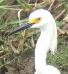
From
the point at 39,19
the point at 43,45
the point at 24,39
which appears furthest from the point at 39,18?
the point at 24,39

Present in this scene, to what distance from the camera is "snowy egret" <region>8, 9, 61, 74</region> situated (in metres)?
2.70

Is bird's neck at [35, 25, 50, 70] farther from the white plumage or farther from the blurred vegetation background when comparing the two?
the blurred vegetation background

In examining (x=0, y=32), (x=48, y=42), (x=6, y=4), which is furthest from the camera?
(x=6, y=4)

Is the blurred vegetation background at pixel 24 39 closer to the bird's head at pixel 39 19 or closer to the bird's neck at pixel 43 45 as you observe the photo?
the bird's neck at pixel 43 45

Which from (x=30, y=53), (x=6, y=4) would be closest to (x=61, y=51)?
(x=30, y=53)

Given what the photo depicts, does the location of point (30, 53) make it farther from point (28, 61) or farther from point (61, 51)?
point (61, 51)

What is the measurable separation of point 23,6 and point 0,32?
16.8 inches

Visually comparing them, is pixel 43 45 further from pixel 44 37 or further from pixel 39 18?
pixel 39 18

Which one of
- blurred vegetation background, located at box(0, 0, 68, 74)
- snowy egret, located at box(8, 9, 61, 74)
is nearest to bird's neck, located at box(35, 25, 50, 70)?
snowy egret, located at box(8, 9, 61, 74)

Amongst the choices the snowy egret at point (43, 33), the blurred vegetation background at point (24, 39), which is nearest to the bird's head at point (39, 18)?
the snowy egret at point (43, 33)

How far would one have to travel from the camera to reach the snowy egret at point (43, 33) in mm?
2703

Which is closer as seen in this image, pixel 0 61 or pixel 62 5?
pixel 0 61

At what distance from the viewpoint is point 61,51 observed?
3613mm

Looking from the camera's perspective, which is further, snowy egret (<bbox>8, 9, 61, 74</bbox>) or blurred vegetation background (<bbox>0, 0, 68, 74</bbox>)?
blurred vegetation background (<bbox>0, 0, 68, 74</bbox>)
